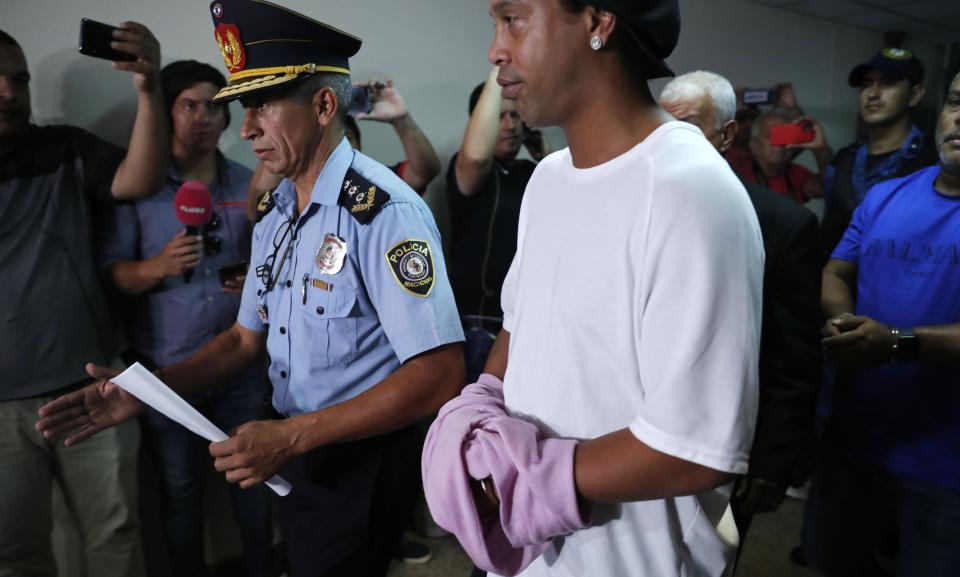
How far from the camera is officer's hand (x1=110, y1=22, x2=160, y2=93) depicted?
174 cm

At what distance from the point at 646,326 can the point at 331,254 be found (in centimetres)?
80

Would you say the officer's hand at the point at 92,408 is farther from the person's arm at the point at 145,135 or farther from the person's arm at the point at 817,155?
the person's arm at the point at 817,155

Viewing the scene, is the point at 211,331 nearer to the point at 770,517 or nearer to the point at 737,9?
the point at 770,517

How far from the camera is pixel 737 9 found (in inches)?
161

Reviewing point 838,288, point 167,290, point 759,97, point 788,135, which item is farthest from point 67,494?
point 759,97

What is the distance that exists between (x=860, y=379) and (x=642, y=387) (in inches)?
47.2

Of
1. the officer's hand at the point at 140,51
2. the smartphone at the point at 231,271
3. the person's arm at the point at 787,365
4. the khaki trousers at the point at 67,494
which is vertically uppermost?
the officer's hand at the point at 140,51

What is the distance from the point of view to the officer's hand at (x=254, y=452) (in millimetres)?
1042

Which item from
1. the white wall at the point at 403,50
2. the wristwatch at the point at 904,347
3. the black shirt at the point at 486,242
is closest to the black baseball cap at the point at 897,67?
the white wall at the point at 403,50

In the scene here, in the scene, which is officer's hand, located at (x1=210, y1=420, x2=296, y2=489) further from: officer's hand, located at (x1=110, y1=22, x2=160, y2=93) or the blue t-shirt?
the blue t-shirt

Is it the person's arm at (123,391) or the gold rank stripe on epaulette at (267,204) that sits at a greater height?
the gold rank stripe on epaulette at (267,204)

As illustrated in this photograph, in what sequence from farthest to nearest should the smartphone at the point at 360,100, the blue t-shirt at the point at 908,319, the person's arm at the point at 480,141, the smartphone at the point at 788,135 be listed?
the smartphone at the point at 788,135 → the person's arm at the point at 480,141 → the smartphone at the point at 360,100 → the blue t-shirt at the point at 908,319

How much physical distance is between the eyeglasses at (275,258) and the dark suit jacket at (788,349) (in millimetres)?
1015

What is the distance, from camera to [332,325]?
1248 mm
